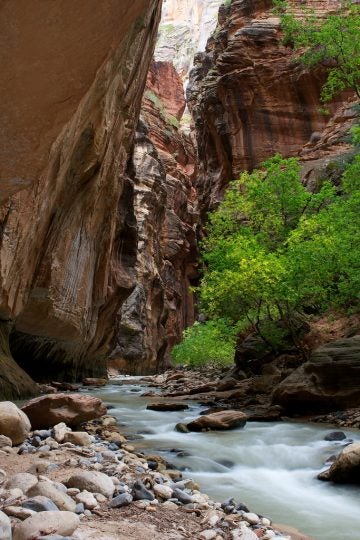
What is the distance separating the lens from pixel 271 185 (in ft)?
69.6

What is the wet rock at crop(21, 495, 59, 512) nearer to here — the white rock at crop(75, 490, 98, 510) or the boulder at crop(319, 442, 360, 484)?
the white rock at crop(75, 490, 98, 510)

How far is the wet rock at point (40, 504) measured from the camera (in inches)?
141

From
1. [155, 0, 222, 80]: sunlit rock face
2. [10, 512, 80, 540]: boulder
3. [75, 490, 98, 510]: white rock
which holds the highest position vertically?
[155, 0, 222, 80]: sunlit rock face

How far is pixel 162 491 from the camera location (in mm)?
4922

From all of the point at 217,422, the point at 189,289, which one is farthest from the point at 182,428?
the point at 189,289

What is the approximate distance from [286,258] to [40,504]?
1209 centimetres

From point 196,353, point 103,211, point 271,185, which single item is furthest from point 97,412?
point 196,353

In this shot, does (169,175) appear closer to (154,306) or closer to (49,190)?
(154,306)

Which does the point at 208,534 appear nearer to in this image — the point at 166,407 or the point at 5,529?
the point at 5,529

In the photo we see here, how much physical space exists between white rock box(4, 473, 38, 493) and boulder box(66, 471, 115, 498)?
38cm

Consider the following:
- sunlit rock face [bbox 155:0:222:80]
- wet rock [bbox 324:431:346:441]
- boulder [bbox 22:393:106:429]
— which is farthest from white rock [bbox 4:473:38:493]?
Answer: sunlit rock face [bbox 155:0:222:80]

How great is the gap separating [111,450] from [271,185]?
16.4m

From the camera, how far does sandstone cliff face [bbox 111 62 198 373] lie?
139 ft

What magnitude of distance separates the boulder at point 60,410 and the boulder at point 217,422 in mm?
2250
